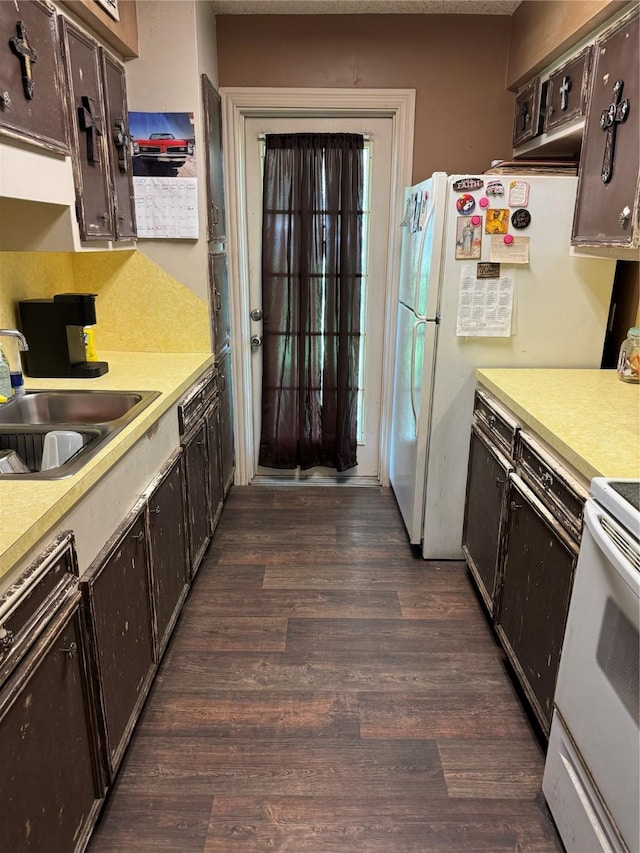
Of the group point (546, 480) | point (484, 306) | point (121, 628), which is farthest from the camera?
point (484, 306)

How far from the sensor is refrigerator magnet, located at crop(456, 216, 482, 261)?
2.39 meters

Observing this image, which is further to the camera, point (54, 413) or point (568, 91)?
point (568, 91)

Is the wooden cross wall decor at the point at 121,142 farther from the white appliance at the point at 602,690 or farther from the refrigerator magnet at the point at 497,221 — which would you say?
the white appliance at the point at 602,690

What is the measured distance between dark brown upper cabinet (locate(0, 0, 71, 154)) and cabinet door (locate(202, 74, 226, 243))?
90cm

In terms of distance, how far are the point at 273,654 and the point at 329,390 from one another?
1.70 metres

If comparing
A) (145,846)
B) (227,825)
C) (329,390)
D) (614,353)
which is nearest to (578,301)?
(614,353)

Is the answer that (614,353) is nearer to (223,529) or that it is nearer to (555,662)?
(555,662)

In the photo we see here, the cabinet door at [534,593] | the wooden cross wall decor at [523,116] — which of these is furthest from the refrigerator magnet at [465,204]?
the cabinet door at [534,593]

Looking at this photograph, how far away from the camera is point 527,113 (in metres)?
2.81

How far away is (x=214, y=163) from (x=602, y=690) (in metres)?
2.73

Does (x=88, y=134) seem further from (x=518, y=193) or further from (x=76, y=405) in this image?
(x=518, y=193)

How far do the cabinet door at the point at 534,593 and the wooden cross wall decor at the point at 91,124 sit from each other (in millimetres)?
1894

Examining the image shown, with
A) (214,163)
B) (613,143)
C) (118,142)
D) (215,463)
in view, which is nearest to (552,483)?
(613,143)

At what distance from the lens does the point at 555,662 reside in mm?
1638
